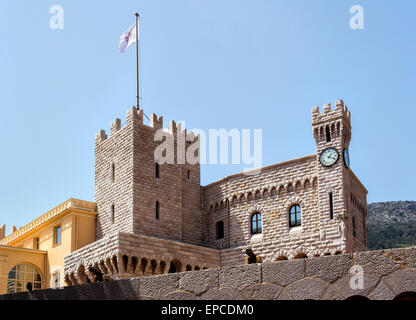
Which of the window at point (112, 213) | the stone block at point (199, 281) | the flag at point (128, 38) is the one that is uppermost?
the flag at point (128, 38)

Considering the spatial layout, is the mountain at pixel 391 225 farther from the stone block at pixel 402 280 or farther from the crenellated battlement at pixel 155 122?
the stone block at pixel 402 280

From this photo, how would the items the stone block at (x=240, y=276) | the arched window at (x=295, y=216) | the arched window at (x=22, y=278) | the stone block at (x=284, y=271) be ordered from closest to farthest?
the stone block at (x=284, y=271), the stone block at (x=240, y=276), the arched window at (x=295, y=216), the arched window at (x=22, y=278)

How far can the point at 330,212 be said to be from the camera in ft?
113

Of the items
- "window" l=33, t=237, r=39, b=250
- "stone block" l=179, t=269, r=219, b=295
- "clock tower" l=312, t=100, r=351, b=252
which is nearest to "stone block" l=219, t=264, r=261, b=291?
"stone block" l=179, t=269, r=219, b=295

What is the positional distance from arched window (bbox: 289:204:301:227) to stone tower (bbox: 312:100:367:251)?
5.71 ft

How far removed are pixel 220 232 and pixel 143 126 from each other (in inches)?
314

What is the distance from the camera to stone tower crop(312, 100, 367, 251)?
3397cm

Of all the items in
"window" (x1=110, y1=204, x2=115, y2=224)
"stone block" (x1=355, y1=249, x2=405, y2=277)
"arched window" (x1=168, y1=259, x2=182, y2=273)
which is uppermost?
"window" (x1=110, y1=204, x2=115, y2=224)

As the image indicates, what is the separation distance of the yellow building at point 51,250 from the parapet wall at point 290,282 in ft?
90.1

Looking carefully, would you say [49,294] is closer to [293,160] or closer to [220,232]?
[293,160]

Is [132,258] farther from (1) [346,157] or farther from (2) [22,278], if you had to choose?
(1) [346,157]

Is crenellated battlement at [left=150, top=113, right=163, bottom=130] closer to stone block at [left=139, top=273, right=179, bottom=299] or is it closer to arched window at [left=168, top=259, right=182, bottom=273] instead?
arched window at [left=168, top=259, right=182, bottom=273]

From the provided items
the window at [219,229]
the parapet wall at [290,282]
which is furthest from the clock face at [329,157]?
the parapet wall at [290,282]

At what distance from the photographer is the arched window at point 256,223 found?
38.0m
